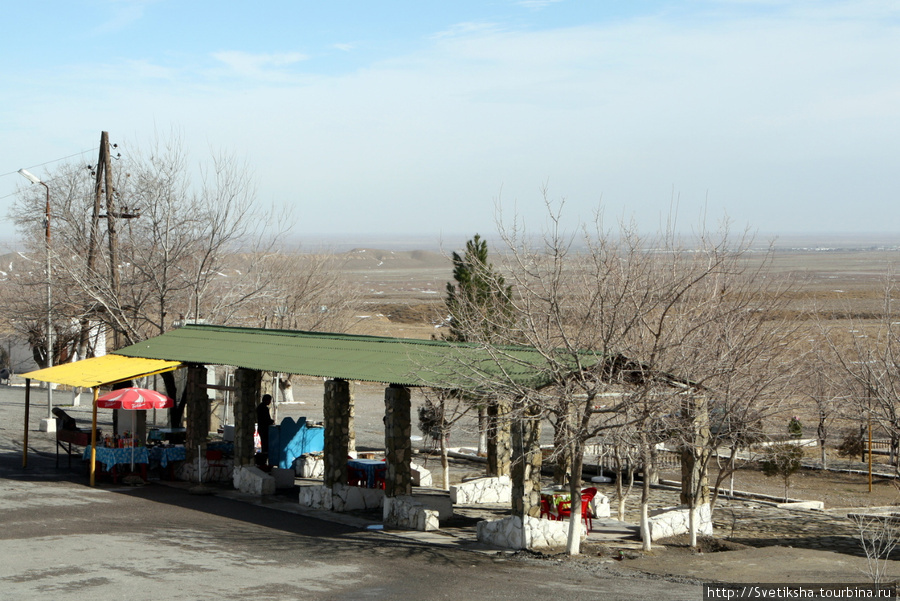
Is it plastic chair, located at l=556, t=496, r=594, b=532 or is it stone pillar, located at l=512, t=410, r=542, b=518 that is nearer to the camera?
stone pillar, located at l=512, t=410, r=542, b=518

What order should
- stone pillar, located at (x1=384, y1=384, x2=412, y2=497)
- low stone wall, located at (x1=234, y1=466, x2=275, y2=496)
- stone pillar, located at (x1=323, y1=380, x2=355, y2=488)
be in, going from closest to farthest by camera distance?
stone pillar, located at (x1=384, y1=384, x2=412, y2=497)
stone pillar, located at (x1=323, y1=380, x2=355, y2=488)
low stone wall, located at (x1=234, y1=466, x2=275, y2=496)

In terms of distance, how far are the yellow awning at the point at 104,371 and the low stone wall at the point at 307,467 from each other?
3.57 meters

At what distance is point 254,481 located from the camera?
61.9 ft

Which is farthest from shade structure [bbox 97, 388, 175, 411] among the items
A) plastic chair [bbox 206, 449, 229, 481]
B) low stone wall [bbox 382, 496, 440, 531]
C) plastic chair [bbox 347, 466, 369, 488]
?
low stone wall [bbox 382, 496, 440, 531]

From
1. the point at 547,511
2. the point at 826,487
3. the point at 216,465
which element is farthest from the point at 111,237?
the point at 826,487

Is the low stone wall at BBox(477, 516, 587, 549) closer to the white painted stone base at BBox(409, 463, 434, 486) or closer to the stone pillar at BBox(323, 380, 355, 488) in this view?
the stone pillar at BBox(323, 380, 355, 488)

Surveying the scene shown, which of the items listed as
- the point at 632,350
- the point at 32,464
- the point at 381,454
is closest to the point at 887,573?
the point at 632,350

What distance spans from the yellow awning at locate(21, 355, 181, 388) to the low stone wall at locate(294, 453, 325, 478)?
3.57m

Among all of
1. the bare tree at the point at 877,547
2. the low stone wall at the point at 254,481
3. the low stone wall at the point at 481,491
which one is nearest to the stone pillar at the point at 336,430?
the low stone wall at the point at 254,481

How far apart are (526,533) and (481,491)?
4.65 metres

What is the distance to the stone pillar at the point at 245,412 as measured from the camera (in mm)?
18844

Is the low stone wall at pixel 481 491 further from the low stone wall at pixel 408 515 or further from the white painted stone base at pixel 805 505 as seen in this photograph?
the white painted stone base at pixel 805 505

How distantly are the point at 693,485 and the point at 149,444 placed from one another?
41.0ft

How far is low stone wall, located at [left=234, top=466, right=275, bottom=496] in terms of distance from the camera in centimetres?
1881
